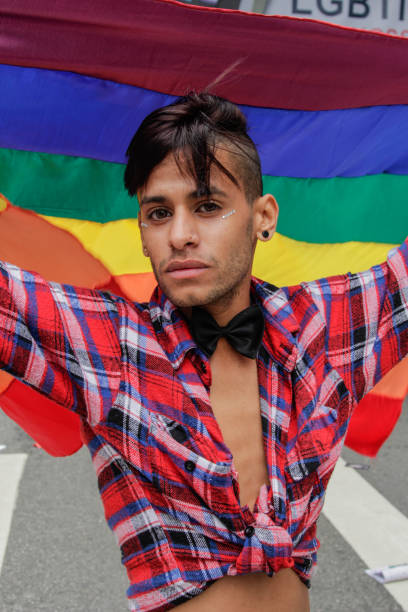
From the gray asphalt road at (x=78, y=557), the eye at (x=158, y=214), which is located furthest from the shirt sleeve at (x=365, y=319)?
the gray asphalt road at (x=78, y=557)

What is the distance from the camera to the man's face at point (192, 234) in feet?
5.07

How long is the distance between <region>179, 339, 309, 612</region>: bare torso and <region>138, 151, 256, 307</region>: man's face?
188mm

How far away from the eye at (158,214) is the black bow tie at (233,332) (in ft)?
0.77

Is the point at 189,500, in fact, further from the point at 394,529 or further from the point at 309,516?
the point at 394,529

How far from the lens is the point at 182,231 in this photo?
→ 153 centimetres

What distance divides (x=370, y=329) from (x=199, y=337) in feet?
1.58

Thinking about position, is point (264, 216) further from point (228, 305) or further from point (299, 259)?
point (299, 259)

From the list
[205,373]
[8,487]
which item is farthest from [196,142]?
[8,487]

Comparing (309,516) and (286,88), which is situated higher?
(286,88)

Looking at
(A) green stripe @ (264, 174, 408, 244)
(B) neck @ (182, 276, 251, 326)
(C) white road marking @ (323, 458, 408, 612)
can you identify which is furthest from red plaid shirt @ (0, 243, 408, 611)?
(C) white road marking @ (323, 458, 408, 612)

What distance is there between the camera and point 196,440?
1.47 meters

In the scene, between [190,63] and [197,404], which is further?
[190,63]

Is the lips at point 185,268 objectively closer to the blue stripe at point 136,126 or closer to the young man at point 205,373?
the young man at point 205,373

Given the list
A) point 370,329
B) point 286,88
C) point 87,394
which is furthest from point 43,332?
point 286,88
